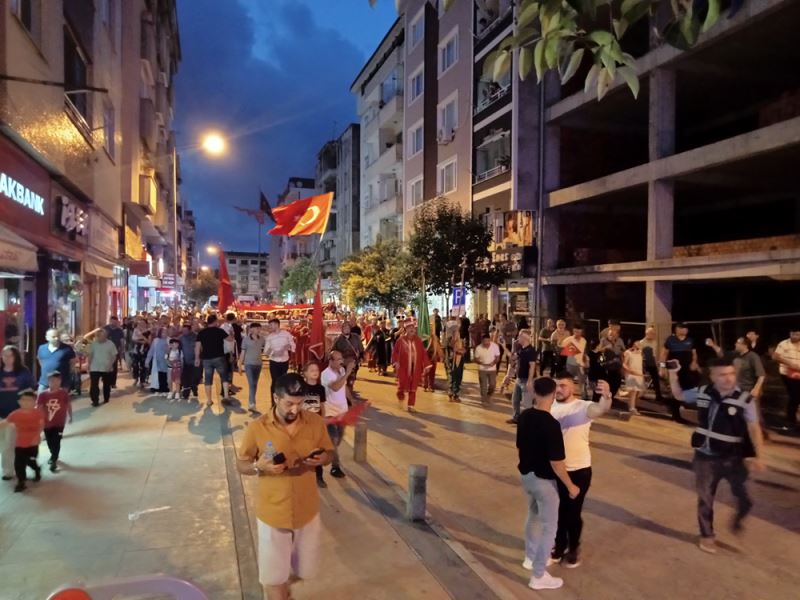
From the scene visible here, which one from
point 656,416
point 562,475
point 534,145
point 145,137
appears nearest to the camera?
point 562,475

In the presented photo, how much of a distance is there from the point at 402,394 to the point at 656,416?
4.95 m

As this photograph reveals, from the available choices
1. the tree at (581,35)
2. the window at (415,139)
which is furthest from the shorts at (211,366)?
the window at (415,139)

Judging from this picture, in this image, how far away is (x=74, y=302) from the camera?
16781mm

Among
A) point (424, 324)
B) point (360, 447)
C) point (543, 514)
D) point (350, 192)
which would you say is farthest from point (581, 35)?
point (350, 192)

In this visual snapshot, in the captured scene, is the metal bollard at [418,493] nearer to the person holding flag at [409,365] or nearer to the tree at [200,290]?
the person holding flag at [409,365]

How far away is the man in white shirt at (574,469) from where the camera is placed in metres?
4.91

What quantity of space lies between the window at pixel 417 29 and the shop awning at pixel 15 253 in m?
26.8

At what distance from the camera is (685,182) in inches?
698

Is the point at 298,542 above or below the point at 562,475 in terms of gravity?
below

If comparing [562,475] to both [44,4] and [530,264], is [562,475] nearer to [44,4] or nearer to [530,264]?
[44,4]

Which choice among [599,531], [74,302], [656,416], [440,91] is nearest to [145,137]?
[74,302]

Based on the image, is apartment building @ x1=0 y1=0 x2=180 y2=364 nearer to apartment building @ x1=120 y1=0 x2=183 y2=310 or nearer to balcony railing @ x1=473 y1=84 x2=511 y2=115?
apartment building @ x1=120 y1=0 x2=183 y2=310

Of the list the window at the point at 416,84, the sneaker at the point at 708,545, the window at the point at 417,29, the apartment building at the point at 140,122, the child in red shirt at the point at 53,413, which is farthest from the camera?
the window at the point at 416,84

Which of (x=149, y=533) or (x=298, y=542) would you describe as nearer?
(x=298, y=542)
